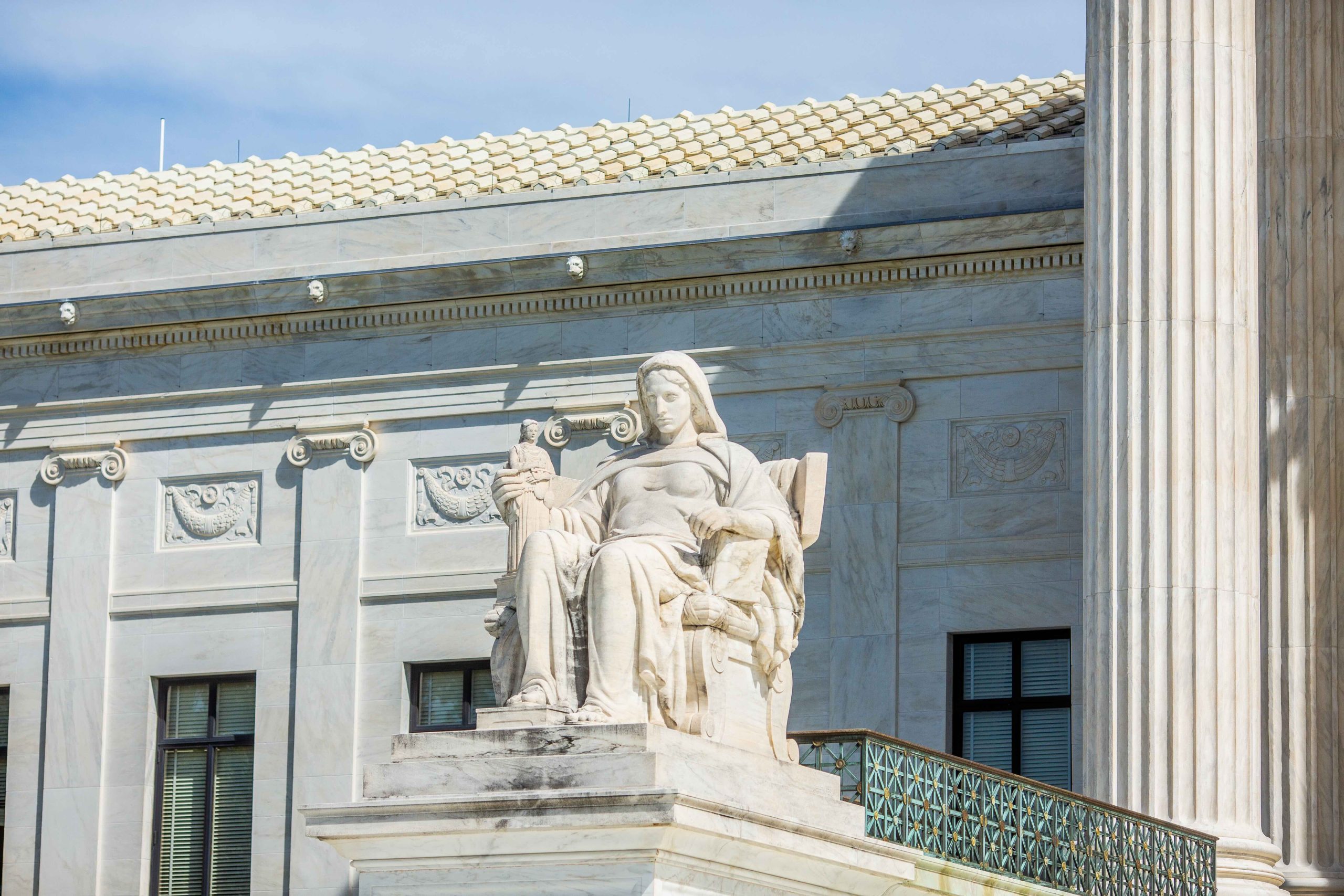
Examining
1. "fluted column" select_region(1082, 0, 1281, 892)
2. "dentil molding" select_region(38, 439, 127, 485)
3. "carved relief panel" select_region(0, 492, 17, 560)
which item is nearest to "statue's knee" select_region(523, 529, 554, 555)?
"fluted column" select_region(1082, 0, 1281, 892)

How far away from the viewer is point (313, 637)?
24.1 meters

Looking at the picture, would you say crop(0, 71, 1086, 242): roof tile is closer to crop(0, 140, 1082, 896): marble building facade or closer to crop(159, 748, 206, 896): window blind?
crop(0, 140, 1082, 896): marble building facade

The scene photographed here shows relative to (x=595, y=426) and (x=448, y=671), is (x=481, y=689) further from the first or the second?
(x=595, y=426)

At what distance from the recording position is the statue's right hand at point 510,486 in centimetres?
1392

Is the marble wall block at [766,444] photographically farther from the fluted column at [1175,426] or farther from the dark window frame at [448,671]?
the fluted column at [1175,426]

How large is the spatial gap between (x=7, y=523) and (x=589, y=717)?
46.8 ft

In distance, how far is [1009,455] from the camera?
73.0 feet

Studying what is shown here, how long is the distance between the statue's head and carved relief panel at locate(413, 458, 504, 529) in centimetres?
966

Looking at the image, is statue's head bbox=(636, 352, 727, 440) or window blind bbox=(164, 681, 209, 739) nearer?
statue's head bbox=(636, 352, 727, 440)

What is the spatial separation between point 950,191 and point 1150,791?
294 inches

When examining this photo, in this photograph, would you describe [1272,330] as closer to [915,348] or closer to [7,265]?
[915,348]

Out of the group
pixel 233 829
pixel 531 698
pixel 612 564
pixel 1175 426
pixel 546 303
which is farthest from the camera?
pixel 233 829

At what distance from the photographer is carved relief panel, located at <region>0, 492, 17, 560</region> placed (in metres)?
25.3

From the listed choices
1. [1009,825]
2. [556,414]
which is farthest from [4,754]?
[1009,825]
